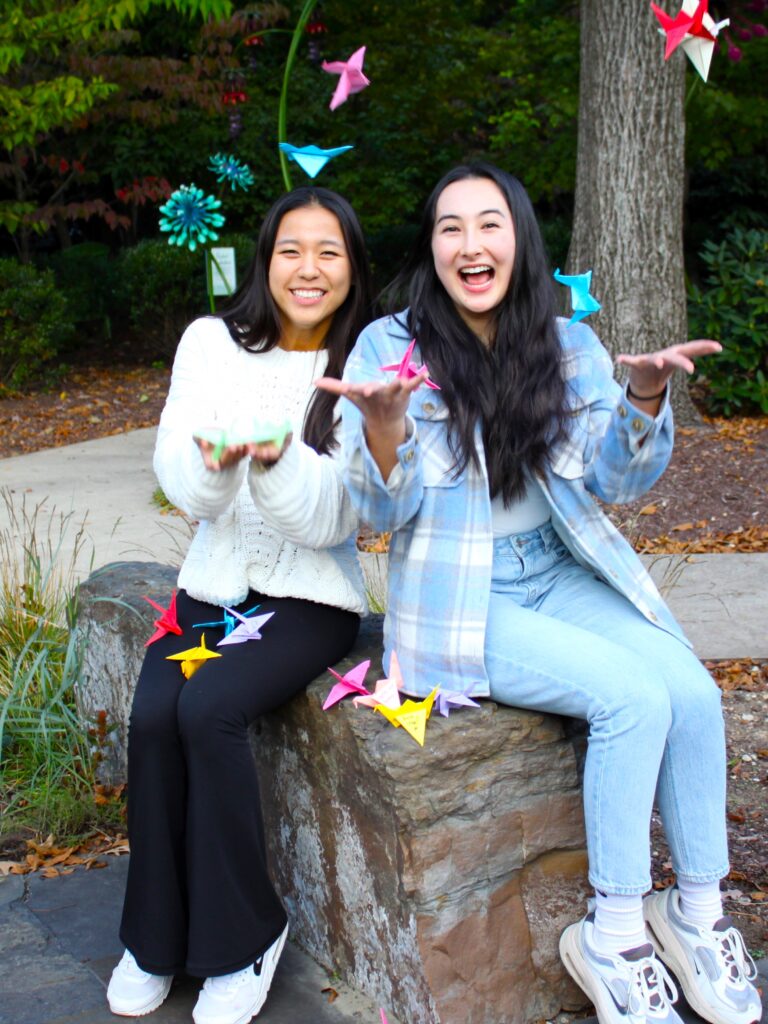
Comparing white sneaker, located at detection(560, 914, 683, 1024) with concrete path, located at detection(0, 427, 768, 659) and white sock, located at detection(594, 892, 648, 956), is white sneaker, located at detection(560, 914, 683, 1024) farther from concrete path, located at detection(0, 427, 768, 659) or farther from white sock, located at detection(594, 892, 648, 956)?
concrete path, located at detection(0, 427, 768, 659)

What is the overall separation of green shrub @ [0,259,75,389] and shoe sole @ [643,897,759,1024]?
9.02 meters

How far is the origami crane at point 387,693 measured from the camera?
243 cm

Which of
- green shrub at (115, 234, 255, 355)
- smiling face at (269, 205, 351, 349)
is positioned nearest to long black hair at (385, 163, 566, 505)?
smiling face at (269, 205, 351, 349)

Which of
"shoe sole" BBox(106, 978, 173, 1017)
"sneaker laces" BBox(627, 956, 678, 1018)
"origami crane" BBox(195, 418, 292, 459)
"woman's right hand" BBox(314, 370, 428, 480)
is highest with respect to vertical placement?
"woman's right hand" BBox(314, 370, 428, 480)

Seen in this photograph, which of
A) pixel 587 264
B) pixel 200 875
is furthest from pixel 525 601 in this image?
pixel 587 264

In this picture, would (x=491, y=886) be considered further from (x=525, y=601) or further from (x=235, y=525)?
(x=235, y=525)

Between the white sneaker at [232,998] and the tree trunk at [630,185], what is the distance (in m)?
5.33

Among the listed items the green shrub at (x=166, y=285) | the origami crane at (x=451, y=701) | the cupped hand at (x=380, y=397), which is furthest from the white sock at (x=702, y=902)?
the green shrub at (x=166, y=285)

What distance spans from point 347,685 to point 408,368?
67 centimetres

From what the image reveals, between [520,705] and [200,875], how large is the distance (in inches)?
28.2

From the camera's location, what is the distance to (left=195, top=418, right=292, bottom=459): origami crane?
2.35 m

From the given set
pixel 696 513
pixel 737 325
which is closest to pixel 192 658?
pixel 696 513

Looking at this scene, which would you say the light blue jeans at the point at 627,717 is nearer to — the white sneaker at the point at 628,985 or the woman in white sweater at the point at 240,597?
the white sneaker at the point at 628,985

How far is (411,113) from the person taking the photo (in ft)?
42.2
